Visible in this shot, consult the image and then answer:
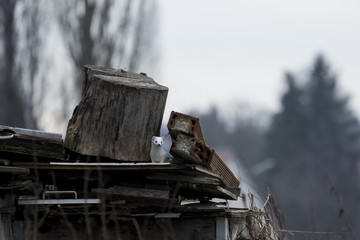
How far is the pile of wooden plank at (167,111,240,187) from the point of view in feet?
23.8

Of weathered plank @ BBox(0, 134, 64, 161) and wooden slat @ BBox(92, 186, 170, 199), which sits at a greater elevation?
weathered plank @ BBox(0, 134, 64, 161)

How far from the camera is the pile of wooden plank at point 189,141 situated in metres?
7.26

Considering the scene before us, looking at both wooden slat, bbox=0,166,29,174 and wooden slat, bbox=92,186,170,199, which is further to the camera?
wooden slat, bbox=92,186,170,199

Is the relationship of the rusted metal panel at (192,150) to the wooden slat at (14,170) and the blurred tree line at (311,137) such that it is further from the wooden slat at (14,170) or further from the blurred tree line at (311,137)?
the blurred tree line at (311,137)

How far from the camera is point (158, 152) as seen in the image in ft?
24.2

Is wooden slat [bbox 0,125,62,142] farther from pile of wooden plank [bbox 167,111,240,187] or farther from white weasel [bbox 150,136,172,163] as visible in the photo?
pile of wooden plank [bbox 167,111,240,187]

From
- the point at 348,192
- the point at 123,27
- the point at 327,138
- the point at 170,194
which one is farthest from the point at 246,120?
the point at 170,194

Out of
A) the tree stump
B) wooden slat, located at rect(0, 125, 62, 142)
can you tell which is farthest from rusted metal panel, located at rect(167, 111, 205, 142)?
wooden slat, located at rect(0, 125, 62, 142)

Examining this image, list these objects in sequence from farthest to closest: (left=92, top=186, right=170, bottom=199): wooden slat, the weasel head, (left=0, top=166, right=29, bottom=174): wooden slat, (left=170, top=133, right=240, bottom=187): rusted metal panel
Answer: (left=92, top=186, right=170, bottom=199): wooden slat < the weasel head < (left=170, top=133, right=240, bottom=187): rusted metal panel < (left=0, top=166, right=29, bottom=174): wooden slat

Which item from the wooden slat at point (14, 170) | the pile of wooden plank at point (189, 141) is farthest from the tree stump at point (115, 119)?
the wooden slat at point (14, 170)

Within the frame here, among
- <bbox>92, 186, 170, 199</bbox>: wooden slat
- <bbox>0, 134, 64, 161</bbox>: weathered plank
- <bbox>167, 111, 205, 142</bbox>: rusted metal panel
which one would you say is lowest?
<bbox>92, 186, 170, 199</bbox>: wooden slat

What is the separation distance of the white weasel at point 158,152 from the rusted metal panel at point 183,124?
0.59 feet

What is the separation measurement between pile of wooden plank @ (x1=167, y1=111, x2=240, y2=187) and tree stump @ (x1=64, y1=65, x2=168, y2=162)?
14.9 inches

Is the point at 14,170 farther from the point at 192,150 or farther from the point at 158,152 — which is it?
the point at 192,150
